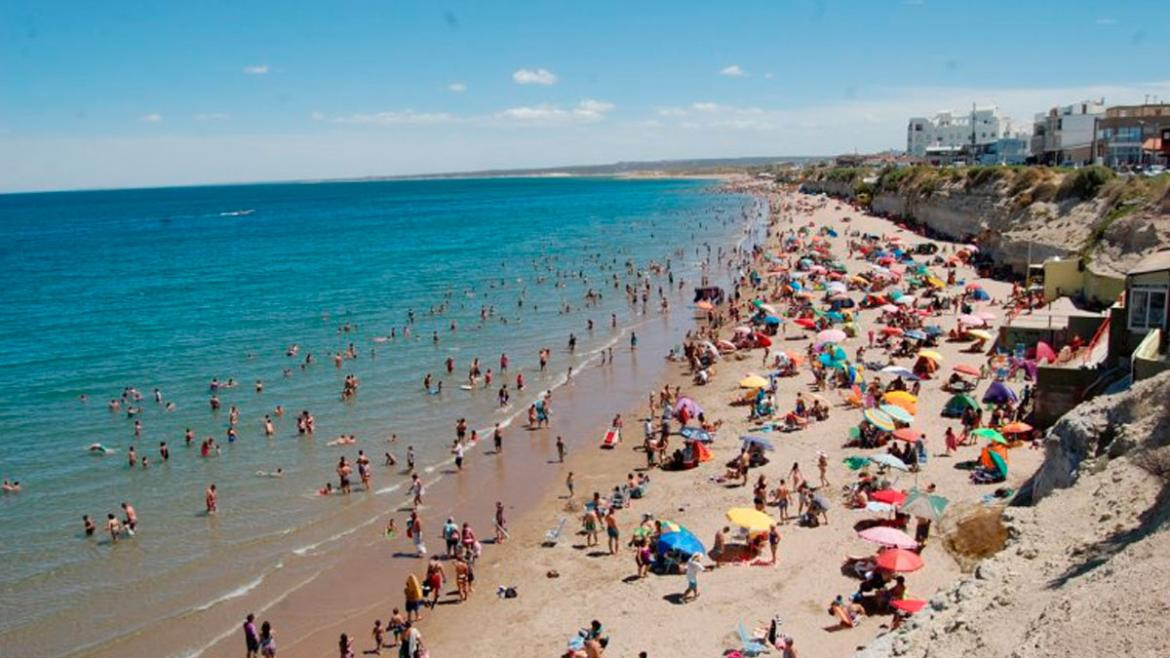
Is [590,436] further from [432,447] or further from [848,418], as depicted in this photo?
[848,418]

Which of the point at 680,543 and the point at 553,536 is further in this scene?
the point at 553,536

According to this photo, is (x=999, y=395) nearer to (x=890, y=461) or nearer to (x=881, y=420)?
(x=881, y=420)

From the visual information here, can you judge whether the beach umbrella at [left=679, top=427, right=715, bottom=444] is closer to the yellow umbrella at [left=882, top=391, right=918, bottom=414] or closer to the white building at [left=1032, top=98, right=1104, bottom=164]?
the yellow umbrella at [left=882, top=391, right=918, bottom=414]

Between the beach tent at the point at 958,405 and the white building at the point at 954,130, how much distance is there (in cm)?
12311

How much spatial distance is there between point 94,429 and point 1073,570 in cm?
2807

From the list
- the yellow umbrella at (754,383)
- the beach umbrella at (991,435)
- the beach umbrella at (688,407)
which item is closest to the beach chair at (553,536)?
the beach umbrella at (688,407)

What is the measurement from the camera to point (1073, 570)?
1073cm

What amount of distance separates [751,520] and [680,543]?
1.45m

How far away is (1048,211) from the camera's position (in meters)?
44.6

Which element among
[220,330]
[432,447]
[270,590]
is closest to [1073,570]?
[270,590]

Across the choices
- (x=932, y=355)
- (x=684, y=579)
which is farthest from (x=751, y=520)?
(x=932, y=355)

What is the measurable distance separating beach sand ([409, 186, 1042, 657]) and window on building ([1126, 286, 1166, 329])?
3.72 meters

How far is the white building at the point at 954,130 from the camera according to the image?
466ft

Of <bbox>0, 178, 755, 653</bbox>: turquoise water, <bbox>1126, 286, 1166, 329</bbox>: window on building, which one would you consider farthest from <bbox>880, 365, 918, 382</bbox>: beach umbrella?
<bbox>0, 178, 755, 653</bbox>: turquoise water
